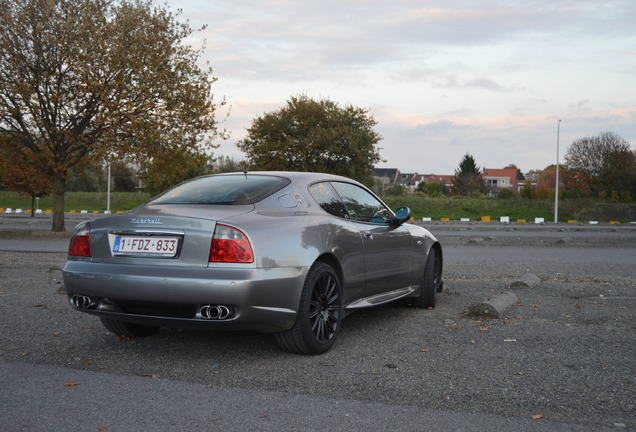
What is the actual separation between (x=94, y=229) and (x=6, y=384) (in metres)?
1.34

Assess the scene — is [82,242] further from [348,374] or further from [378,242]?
[378,242]

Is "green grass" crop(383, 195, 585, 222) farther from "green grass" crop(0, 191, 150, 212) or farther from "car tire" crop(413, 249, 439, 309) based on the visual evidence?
"car tire" crop(413, 249, 439, 309)

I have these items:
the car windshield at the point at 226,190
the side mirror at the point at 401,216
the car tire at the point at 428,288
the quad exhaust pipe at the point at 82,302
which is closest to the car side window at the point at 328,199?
the car windshield at the point at 226,190

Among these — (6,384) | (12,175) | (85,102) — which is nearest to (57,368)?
(6,384)

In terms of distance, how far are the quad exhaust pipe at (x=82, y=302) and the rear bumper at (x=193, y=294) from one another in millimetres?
17

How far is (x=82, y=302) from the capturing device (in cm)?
513

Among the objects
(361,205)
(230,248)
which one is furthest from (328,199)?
(230,248)

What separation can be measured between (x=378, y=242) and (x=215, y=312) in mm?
2161

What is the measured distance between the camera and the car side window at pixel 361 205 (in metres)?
6.29

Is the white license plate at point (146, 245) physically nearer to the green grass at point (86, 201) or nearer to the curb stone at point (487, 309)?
the curb stone at point (487, 309)

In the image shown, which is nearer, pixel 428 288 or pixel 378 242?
pixel 378 242

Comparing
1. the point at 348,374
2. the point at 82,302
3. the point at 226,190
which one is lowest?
the point at 348,374

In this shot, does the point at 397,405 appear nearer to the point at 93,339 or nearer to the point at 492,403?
the point at 492,403

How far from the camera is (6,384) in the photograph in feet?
14.3
